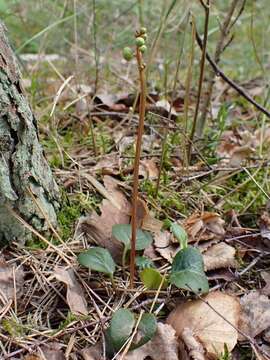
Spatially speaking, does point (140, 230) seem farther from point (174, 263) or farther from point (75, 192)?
point (75, 192)

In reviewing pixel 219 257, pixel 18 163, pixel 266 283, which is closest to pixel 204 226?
pixel 219 257

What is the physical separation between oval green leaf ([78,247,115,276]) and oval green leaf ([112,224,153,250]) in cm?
5

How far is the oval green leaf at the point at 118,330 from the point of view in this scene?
3.95ft

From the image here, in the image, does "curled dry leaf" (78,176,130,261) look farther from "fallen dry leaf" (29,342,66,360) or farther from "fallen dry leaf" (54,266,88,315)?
"fallen dry leaf" (29,342,66,360)

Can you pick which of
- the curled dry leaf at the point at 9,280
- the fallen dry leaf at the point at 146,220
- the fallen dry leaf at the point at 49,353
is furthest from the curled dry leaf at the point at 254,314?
the curled dry leaf at the point at 9,280

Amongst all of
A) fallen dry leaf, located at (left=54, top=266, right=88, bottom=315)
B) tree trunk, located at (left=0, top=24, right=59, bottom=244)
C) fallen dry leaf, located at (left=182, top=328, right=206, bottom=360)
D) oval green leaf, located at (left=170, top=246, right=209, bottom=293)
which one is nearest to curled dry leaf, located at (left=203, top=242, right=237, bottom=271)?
oval green leaf, located at (left=170, top=246, right=209, bottom=293)

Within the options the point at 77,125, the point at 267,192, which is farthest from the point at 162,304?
the point at 77,125

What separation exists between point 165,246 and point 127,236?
16 centimetres

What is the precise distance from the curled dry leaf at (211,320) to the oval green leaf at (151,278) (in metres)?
0.08

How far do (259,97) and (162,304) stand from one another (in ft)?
4.93

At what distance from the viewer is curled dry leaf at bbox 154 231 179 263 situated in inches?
57.6

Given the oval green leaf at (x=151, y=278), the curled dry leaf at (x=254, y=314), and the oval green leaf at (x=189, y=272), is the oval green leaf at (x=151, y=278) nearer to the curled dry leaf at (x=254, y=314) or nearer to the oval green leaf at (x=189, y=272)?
the oval green leaf at (x=189, y=272)

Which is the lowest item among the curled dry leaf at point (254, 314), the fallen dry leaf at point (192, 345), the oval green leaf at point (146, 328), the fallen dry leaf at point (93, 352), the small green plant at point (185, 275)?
the curled dry leaf at point (254, 314)

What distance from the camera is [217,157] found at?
193 centimetres
